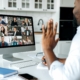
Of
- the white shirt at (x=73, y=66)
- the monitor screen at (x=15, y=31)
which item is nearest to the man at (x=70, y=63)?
the white shirt at (x=73, y=66)

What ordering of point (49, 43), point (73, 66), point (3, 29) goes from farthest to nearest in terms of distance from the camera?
point (3, 29) < point (49, 43) < point (73, 66)

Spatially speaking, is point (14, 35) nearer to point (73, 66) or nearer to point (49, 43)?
point (49, 43)

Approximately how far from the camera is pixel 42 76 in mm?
1075

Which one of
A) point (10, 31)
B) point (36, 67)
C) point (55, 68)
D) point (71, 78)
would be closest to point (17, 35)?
point (10, 31)

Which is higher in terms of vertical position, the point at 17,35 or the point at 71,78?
the point at 17,35

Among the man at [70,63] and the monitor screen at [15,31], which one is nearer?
the man at [70,63]

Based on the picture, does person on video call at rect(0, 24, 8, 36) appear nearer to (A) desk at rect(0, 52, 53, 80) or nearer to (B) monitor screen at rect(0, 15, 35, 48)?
(B) monitor screen at rect(0, 15, 35, 48)

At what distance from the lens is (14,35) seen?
1.56 m

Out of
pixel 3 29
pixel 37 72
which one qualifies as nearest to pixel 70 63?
pixel 37 72

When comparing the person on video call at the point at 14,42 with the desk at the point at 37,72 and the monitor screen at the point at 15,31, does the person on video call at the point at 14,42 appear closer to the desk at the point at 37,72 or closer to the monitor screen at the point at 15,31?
the monitor screen at the point at 15,31

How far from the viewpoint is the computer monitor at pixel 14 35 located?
149cm

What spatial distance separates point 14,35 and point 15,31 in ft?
0.13

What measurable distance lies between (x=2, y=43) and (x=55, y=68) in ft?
2.56

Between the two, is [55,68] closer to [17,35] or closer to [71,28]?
[17,35]
